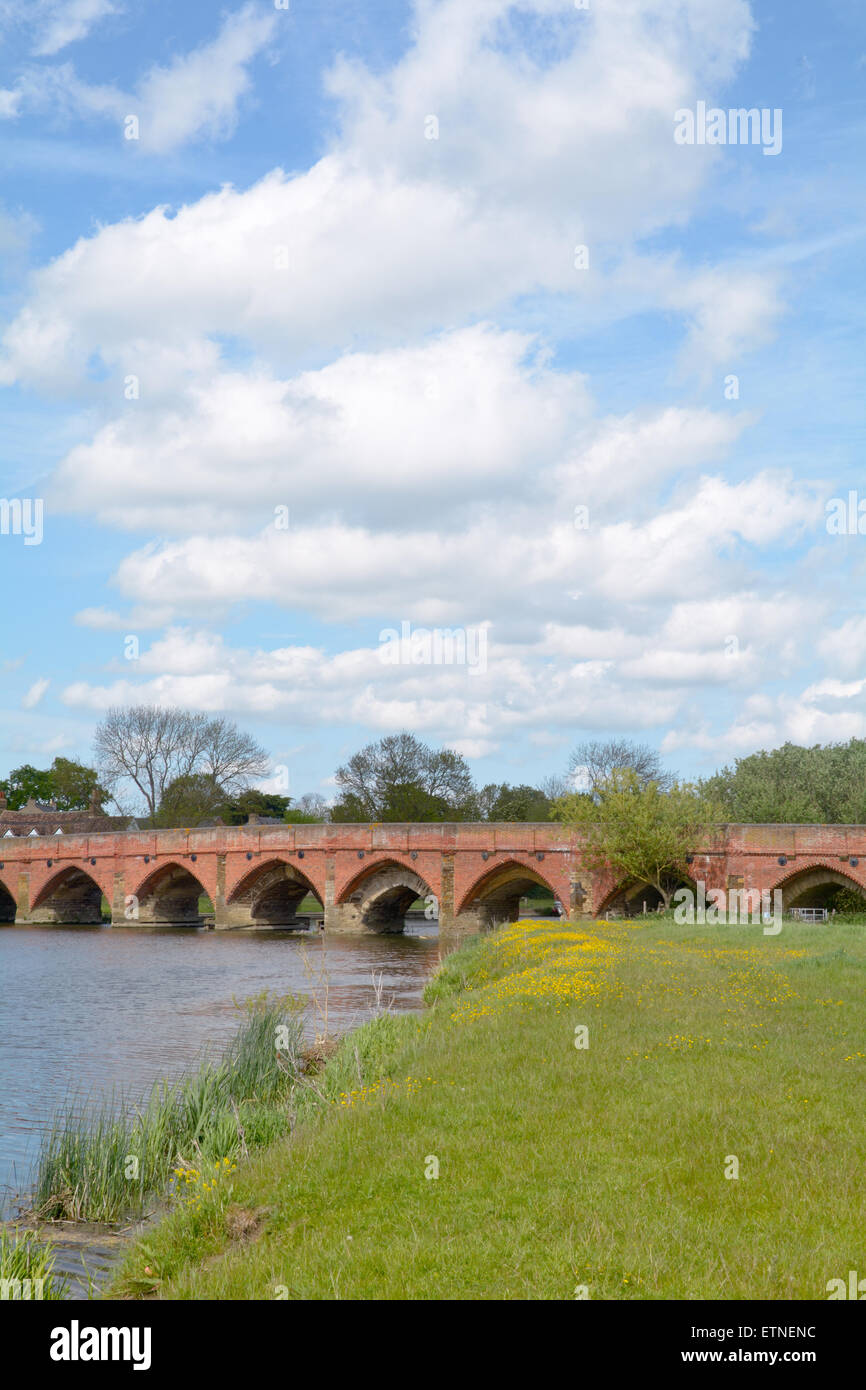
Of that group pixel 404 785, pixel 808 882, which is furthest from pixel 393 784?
pixel 808 882

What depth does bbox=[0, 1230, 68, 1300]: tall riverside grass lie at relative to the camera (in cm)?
691

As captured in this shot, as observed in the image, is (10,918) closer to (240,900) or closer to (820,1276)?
(240,900)

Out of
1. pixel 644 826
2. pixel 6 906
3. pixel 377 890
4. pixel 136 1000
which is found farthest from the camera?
pixel 6 906

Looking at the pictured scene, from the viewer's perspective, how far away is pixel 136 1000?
2620 cm

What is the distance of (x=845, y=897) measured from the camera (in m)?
43.8

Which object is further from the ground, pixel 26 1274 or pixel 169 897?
pixel 26 1274

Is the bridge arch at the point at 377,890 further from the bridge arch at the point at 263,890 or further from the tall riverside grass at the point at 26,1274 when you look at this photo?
the tall riverside grass at the point at 26,1274

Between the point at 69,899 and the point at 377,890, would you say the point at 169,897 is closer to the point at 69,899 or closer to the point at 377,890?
the point at 69,899

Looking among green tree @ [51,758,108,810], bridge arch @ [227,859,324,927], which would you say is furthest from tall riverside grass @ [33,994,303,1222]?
green tree @ [51,758,108,810]

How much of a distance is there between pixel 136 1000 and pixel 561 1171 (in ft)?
67.0

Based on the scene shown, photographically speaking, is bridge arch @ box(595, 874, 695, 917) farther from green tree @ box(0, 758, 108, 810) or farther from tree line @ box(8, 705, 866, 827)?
green tree @ box(0, 758, 108, 810)

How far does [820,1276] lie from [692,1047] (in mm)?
5846

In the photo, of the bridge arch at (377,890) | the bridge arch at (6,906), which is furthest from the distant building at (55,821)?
the bridge arch at (377,890)

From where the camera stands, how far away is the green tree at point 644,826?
41.7 metres
